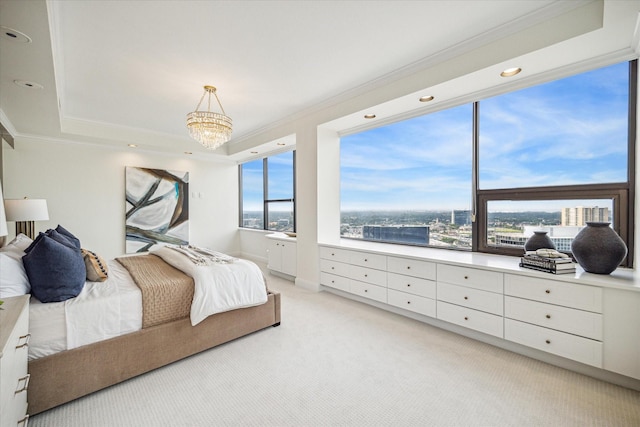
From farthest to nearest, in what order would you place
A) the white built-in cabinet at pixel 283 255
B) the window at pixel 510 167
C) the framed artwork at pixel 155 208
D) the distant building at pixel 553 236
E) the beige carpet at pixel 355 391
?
the framed artwork at pixel 155 208 < the white built-in cabinet at pixel 283 255 < the distant building at pixel 553 236 < the window at pixel 510 167 < the beige carpet at pixel 355 391

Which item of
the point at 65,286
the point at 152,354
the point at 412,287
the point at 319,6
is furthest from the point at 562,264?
the point at 65,286

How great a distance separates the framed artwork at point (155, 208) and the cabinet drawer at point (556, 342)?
18.5 ft

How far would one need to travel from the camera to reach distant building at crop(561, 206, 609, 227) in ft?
7.57

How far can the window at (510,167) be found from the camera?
2.26 m

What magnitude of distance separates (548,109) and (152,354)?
3987 mm

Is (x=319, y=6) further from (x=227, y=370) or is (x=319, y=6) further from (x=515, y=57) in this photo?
(x=227, y=370)

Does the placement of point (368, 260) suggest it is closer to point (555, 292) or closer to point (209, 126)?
point (555, 292)

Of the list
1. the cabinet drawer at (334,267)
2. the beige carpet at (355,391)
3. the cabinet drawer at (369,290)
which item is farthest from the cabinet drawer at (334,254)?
the beige carpet at (355,391)

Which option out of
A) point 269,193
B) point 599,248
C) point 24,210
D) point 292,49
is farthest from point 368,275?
point 24,210

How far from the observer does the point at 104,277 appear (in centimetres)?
232

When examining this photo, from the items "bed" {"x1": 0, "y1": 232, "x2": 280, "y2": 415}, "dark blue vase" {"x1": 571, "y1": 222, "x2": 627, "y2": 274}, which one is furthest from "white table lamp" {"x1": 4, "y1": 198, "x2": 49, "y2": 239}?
"dark blue vase" {"x1": 571, "y1": 222, "x2": 627, "y2": 274}

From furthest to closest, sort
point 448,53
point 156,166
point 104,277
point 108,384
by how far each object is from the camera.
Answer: point 156,166, point 448,53, point 104,277, point 108,384

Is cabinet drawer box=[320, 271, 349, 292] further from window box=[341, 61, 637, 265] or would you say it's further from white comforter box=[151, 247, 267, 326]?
white comforter box=[151, 247, 267, 326]

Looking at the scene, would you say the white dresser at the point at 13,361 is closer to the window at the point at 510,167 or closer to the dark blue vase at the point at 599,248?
the dark blue vase at the point at 599,248
